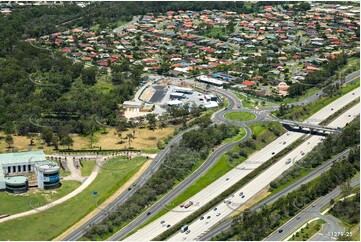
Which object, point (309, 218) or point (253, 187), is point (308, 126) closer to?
point (253, 187)

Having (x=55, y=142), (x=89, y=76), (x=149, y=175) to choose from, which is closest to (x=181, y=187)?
(x=149, y=175)

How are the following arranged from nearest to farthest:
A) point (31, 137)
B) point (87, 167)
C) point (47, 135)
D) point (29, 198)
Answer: point (29, 198)
point (87, 167)
point (47, 135)
point (31, 137)

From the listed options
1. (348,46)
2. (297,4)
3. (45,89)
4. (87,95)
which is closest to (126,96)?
(87,95)

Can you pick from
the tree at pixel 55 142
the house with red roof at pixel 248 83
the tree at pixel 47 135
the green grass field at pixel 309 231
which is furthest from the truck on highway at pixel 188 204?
the house with red roof at pixel 248 83

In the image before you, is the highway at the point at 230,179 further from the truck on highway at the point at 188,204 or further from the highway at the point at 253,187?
the truck on highway at the point at 188,204

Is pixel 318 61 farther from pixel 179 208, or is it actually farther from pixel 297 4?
pixel 179 208

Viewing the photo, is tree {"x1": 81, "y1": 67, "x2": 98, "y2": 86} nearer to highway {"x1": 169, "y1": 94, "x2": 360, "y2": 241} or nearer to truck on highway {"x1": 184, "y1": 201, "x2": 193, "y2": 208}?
highway {"x1": 169, "y1": 94, "x2": 360, "y2": 241}
